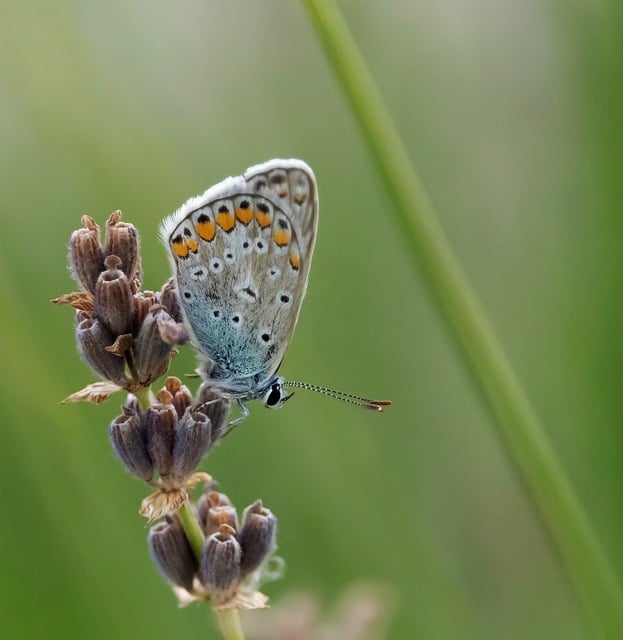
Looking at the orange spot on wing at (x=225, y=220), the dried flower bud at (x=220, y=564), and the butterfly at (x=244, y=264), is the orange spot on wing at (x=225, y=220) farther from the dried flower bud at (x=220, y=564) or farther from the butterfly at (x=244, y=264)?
the dried flower bud at (x=220, y=564)

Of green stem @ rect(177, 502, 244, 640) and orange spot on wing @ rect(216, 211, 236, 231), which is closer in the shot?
green stem @ rect(177, 502, 244, 640)

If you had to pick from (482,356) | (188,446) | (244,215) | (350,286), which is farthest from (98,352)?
(350,286)

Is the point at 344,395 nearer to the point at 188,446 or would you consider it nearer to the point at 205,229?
the point at 205,229

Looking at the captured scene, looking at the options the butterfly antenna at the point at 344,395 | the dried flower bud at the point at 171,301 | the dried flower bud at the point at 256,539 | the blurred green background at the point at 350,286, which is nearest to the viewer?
the dried flower bud at the point at 256,539

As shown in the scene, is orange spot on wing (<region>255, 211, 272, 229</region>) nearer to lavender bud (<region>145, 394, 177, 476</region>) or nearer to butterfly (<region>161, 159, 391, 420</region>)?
butterfly (<region>161, 159, 391, 420</region>)

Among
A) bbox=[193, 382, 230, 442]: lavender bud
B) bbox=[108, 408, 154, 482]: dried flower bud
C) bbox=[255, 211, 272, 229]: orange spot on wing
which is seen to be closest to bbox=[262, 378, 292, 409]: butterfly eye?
→ bbox=[193, 382, 230, 442]: lavender bud

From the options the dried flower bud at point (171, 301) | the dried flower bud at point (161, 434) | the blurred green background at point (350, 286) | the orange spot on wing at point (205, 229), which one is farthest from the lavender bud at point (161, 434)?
the blurred green background at point (350, 286)

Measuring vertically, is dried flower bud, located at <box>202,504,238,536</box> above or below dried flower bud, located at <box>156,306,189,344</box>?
below
